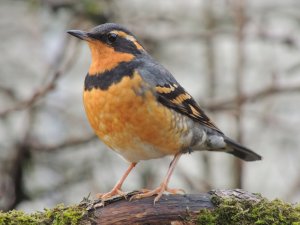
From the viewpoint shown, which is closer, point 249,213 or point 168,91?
point 249,213

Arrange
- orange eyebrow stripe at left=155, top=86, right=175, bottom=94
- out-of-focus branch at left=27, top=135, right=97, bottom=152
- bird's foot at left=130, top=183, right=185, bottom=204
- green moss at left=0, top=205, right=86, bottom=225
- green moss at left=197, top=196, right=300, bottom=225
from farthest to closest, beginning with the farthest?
out-of-focus branch at left=27, top=135, right=97, bottom=152 → orange eyebrow stripe at left=155, top=86, right=175, bottom=94 → bird's foot at left=130, top=183, right=185, bottom=204 → green moss at left=197, top=196, right=300, bottom=225 → green moss at left=0, top=205, right=86, bottom=225

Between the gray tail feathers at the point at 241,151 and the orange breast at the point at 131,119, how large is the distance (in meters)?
1.24

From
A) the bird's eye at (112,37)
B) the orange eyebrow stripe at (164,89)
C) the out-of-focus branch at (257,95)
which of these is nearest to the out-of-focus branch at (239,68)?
the out-of-focus branch at (257,95)

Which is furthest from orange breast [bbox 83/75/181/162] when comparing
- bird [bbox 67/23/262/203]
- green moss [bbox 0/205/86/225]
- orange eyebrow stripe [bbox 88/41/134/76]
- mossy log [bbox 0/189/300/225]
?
green moss [bbox 0/205/86/225]

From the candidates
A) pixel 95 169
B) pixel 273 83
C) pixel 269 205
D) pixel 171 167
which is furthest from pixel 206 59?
pixel 269 205

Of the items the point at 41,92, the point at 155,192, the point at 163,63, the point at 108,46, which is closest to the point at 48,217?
the point at 155,192

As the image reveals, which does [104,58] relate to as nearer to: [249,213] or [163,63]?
[249,213]

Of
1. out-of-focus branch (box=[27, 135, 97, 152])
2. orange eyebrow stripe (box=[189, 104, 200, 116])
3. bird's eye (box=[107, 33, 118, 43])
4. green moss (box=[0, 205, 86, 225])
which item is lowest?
green moss (box=[0, 205, 86, 225])

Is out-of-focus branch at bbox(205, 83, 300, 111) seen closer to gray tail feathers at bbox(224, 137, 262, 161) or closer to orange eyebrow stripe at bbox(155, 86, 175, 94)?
gray tail feathers at bbox(224, 137, 262, 161)

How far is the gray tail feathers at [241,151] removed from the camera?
22.1 feet

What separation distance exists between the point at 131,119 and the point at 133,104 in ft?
0.44

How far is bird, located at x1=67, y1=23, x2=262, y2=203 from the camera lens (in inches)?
214

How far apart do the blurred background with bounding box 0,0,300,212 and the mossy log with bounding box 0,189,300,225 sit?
226 centimetres

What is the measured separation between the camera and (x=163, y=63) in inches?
379
